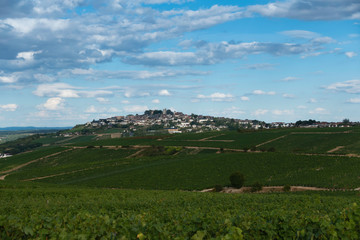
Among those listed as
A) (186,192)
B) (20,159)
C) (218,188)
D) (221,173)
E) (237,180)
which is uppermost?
(186,192)

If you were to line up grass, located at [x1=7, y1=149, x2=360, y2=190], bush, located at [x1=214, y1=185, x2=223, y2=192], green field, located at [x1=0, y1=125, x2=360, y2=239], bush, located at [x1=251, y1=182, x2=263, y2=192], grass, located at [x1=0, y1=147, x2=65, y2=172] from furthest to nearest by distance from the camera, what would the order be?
grass, located at [x1=0, y1=147, x2=65, y2=172] < grass, located at [x1=7, y1=149, x2=360, y2=190] < bush, located at [x1=214, y1=185, x2=223, y2=192] < bush, located at [x1=251, y1=182, x2=263, y2=192] < green field, located at [x1=0, y1=125, x2=360, y2=239]

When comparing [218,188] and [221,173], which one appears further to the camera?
[221,173]

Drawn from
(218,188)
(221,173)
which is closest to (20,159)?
(221,173)

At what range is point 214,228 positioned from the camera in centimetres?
Answer: 998

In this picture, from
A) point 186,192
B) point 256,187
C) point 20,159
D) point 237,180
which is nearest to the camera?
point 186,192

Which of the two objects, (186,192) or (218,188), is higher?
(186,192)

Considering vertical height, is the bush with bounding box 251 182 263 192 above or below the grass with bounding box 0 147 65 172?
above

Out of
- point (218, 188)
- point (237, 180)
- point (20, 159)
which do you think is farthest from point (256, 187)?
point (20, 159)

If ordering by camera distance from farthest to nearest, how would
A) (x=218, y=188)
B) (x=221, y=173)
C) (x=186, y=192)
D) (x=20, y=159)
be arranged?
(x=20, y=159), (x=221, y=173), (x=218, y=188), (x=186, y=192)

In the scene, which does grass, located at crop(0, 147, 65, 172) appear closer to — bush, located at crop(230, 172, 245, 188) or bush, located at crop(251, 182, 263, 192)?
bush, located at crop(230, 172, 245, 188)

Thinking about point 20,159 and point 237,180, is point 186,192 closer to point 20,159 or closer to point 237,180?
point 237,180

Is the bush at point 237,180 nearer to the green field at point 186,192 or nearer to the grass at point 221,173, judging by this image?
the grass at point 221,173

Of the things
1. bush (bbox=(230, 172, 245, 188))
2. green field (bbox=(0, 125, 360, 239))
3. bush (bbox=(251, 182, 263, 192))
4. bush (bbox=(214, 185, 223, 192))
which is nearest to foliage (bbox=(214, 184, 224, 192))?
bush (bbox=(214, 185, 223, 192))

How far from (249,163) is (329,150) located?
27.5 m
